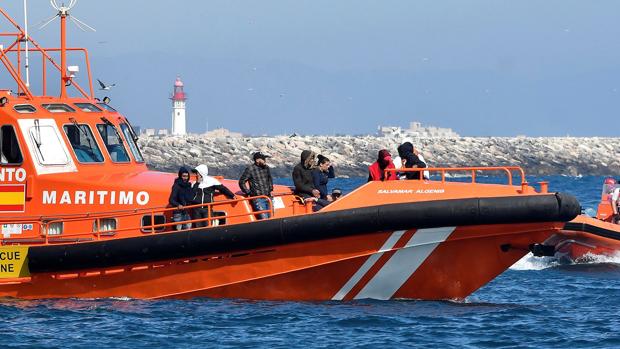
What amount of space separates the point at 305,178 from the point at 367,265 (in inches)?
53.2

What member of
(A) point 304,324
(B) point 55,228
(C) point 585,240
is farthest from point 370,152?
(A) point 304,324

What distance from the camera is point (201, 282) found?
537 inches

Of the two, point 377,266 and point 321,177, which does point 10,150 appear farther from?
point 377,266

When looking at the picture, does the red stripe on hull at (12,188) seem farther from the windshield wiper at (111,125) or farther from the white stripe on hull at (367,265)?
the white stripe on hull at (367,265)

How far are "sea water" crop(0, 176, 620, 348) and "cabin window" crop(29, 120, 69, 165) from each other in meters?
1.68

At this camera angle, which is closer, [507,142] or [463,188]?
[463,188]

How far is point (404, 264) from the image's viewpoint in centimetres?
1334

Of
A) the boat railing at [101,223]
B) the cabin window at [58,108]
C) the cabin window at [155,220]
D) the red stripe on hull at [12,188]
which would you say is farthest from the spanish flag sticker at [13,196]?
the cabin window at [155,220]

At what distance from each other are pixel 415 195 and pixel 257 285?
78.1 inches

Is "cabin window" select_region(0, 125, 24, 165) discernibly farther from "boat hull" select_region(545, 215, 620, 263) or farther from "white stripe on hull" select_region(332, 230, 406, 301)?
"boat hull" select_region(545, 215, 620, 263)

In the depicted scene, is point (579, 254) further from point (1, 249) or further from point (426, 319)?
point (1, 249)

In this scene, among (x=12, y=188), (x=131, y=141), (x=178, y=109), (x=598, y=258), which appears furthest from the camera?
(x=178, y=109)

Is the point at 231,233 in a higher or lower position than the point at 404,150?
lower

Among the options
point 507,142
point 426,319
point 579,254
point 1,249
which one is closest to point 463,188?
point 426,319
